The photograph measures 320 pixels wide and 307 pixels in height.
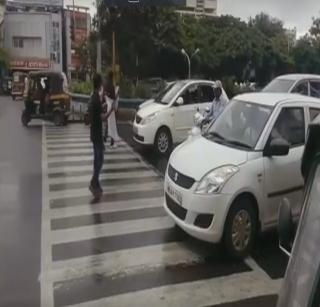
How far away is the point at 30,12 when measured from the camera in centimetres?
7769

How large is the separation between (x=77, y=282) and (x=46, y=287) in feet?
1.04

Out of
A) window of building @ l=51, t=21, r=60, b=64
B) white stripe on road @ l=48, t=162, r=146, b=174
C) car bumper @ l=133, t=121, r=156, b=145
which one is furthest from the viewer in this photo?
window of building @ l=51, t=21, r=60, b=64

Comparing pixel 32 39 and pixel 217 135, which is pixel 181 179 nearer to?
pixel 217 135

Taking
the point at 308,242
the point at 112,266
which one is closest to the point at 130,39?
the point at 112,266

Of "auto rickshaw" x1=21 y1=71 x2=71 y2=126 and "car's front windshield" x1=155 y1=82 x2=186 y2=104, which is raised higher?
"car's front windshield" x1=155 y1=82 x2=186 y2=104

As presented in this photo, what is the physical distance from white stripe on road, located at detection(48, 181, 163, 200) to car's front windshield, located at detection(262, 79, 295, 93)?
261 inches

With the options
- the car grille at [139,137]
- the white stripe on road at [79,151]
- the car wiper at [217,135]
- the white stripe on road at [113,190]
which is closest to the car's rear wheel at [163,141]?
the car grille at [139,137]

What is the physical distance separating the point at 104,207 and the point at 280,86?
9083mm

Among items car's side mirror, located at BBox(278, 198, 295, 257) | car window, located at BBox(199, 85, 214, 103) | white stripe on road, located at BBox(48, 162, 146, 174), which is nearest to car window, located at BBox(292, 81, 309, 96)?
car window, located at BBox(199, 85, 214, 103)

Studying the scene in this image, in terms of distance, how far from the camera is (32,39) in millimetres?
76312

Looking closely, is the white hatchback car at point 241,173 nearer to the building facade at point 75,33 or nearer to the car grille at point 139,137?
the car grille at point 139,137

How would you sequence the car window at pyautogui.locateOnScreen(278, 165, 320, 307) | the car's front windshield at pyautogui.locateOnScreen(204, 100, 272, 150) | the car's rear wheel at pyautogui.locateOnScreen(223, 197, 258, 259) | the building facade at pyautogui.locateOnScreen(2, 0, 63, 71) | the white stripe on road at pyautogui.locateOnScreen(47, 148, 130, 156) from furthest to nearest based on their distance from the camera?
the building facade at pyautogui.locateOnScreen(2, 0, 63, 71) → the white stripe on road at pyautogui.locateOnScreen(47, 148, 130, 156) → the car's front windshield at pyautogui.locateOnScreen(204, 100, 272, 150) → the car's rear wheel at pyautogui.locateOnScreen(223, 197, 258, 259) → the car window at pyautogui.locateOnScreen(278, 165, 320, 307)

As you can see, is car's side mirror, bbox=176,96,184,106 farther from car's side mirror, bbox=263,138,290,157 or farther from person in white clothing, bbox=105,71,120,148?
car's side mirror, bbox=263,138,290,157

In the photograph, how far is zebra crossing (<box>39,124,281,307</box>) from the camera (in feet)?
18.2
